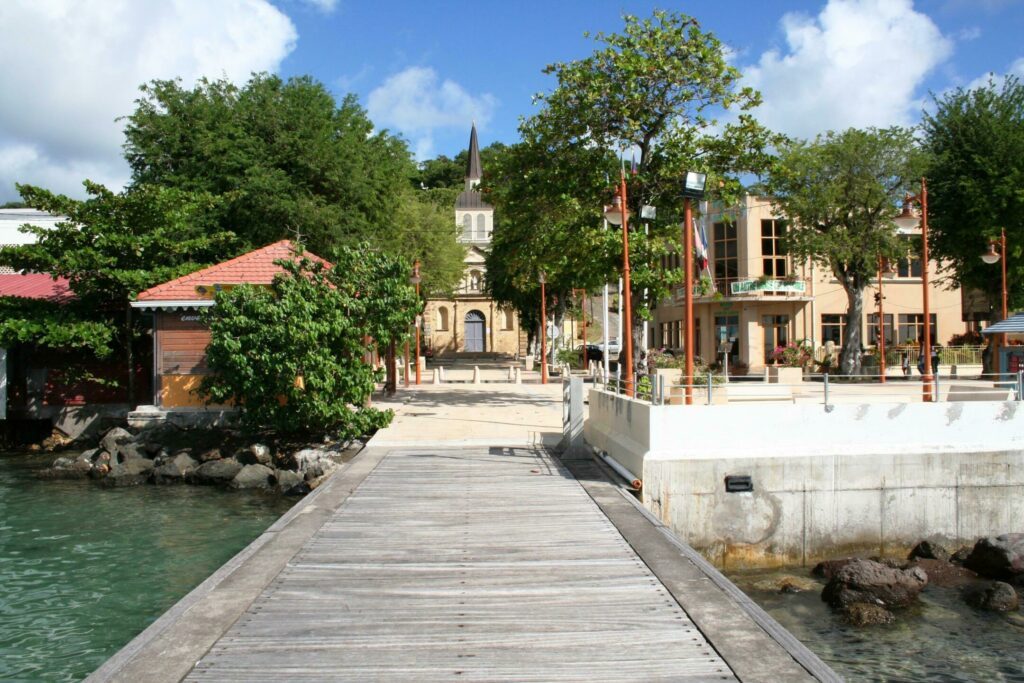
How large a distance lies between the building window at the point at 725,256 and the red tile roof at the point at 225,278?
2607 centimetres

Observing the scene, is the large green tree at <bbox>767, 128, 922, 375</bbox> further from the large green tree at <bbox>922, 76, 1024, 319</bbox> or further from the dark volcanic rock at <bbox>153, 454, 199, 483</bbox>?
the dark volcanic rock at <bbox>153, 454, 199, 483</bbox>

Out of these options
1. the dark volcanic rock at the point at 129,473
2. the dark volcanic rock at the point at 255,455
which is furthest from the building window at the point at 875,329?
the dark volcanic rock at the point at 129,473

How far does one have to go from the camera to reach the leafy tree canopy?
18828 millimetres

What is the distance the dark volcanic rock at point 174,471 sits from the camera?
20172mm

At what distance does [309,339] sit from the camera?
18688mm

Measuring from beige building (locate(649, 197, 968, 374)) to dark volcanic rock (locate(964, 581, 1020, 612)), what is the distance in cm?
2993

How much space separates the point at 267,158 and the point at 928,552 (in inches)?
1166

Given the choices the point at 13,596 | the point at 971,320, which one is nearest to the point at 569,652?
the point at 13,596

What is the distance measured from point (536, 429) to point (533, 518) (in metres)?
8.37

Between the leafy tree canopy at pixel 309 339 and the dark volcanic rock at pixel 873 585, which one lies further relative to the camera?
the leafy tree canopy at pixel 309 339

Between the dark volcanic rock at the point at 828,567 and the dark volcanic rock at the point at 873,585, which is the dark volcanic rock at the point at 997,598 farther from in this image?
the dark volcanic rock at the point at 828,567

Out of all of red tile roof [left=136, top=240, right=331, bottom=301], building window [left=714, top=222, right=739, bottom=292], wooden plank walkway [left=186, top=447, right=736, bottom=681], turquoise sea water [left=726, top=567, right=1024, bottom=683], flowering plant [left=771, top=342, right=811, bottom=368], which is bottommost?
turquoise sea water [left=726, top=567, right=1024, bottom=683]

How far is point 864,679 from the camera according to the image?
942 cm

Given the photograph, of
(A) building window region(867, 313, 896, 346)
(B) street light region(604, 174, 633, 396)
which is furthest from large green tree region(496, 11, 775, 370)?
(A) building window region(867, 313, 896, 346)
